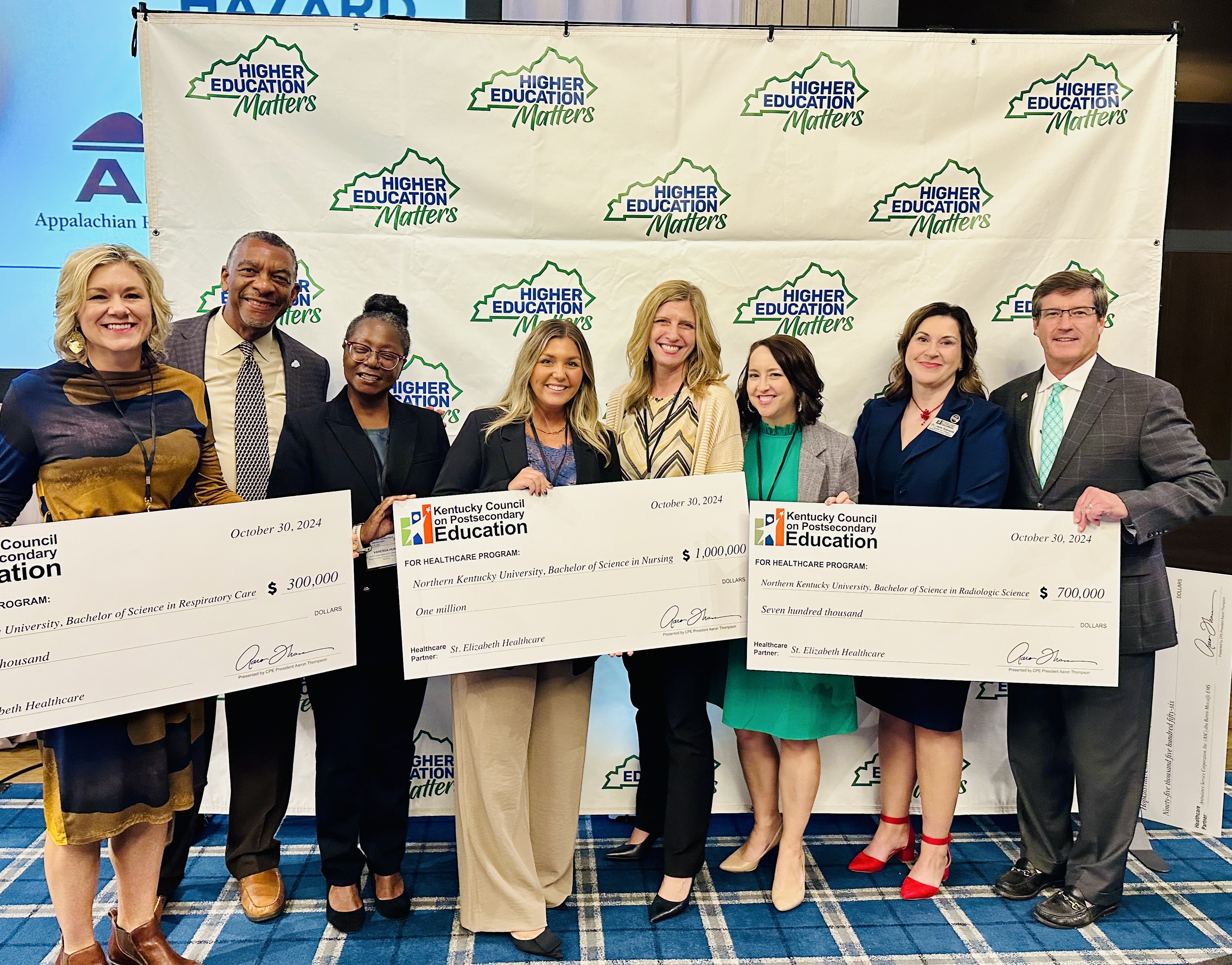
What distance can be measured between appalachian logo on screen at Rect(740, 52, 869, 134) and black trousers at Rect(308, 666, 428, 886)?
2355 mm

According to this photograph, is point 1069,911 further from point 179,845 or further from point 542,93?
point 542,93

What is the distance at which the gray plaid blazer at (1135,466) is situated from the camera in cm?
239

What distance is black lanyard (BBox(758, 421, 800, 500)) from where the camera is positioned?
8.33ft

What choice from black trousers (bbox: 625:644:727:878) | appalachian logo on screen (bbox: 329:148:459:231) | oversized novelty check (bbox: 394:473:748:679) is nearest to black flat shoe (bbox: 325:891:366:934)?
oversized novelty check (bbox: 394:473:748:679)

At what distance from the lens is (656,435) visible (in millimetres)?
2484

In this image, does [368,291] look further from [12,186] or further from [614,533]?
[12,186]

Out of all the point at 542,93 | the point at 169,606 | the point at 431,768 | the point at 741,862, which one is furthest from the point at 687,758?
the point at 542,93

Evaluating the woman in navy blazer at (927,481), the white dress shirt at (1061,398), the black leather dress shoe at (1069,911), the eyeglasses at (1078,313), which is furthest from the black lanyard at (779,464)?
the black leather dress shoe at (1069,911)

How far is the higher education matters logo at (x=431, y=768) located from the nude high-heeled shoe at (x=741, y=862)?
3.58 feet

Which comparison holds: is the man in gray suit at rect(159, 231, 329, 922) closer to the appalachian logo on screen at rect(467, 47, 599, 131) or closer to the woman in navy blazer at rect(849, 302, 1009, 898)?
the appalachian logo on screen at rect(467, 47, 599, 131)

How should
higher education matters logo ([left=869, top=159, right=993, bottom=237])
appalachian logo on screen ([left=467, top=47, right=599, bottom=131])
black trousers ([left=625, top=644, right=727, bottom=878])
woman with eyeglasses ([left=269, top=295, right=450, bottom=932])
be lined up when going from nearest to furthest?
woman with eyeglasses ([left=269, top=295, right=450, bottom=932]) → black trousers ([left=625, top=644, right=727, bottom=878]) → appalachian logo on screen ([left=467, top=47, right=599, bottom=131]) → higher education matters logo ([left=869, top=159, right=993, bottom=237])

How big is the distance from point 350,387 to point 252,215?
1034mm

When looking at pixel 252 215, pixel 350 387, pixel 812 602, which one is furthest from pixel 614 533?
pixel 252 215

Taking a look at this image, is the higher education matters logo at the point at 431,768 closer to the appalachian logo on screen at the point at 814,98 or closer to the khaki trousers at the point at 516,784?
the khaki trousers at the point at 516,784
